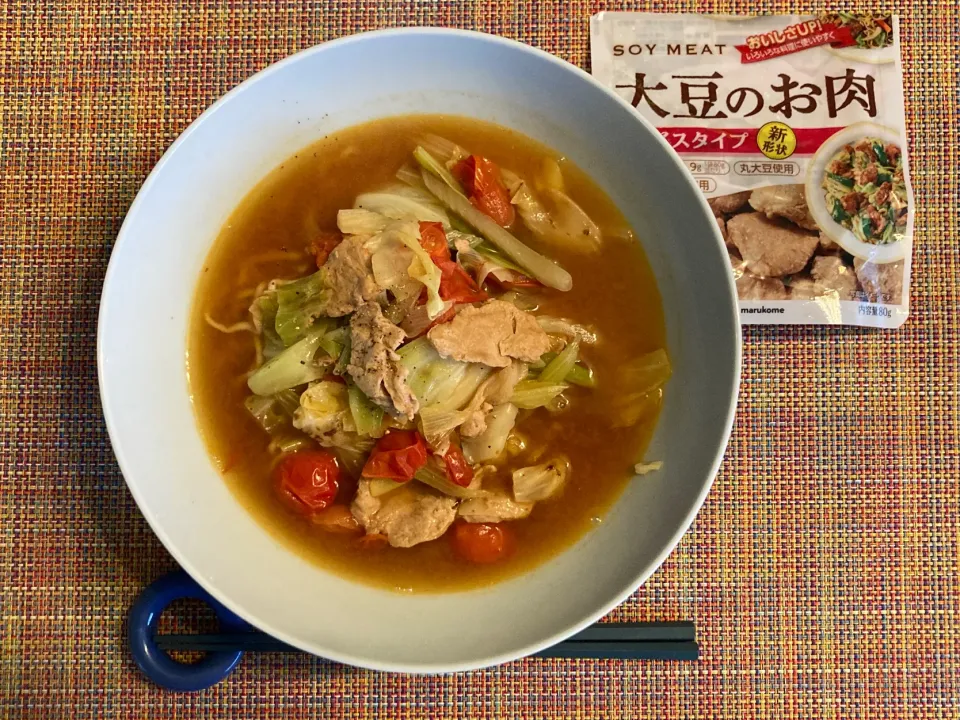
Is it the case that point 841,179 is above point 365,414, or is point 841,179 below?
above

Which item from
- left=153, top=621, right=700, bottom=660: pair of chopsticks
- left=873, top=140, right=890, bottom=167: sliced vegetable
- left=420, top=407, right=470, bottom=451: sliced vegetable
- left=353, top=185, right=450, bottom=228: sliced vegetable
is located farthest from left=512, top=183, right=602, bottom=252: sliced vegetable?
left=153, top=621, right=700, bottom=660: pair of chopsticks

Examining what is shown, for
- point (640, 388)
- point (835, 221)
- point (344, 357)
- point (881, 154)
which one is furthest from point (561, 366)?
point (881, 154)

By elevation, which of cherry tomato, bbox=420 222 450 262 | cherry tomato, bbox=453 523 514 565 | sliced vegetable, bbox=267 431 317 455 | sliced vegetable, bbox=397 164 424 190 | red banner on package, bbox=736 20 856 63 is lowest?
cherry tomato, bbox=453 523 514 565

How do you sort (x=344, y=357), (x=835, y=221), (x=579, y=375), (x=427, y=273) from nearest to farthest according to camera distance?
(x=427, y=273) → (x=344, y=357) → (x=579, y=375) → (x=835, y=221)

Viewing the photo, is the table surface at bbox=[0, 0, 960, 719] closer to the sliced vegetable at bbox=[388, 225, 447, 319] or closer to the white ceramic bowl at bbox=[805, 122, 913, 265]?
the white ceramic bowl at bbox=[805, 122, 913, 265]

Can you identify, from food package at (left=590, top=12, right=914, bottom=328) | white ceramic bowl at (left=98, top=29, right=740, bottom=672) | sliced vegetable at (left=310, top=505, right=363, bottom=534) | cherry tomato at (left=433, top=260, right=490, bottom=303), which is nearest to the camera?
white ceramic bowl at (left=98, top=29, right=740, bottom=672)

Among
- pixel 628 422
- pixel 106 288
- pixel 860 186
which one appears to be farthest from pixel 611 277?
pixel 106 288

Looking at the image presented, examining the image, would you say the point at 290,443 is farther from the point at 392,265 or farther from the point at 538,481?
the point at 538,481
